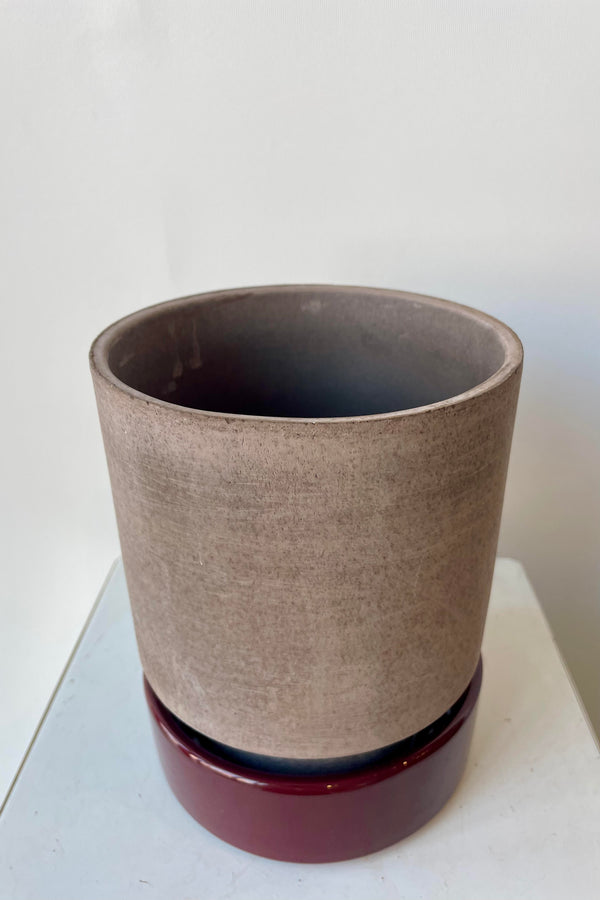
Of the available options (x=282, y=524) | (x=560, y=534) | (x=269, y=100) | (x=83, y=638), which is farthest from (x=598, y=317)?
(x=83, y=638)

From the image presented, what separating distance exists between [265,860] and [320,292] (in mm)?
405

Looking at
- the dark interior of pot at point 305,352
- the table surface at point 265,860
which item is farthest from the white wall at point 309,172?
the table surface at point 265,860

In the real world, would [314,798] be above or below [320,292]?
below

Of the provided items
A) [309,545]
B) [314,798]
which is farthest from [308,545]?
[314,798]

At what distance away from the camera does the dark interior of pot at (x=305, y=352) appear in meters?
0.52

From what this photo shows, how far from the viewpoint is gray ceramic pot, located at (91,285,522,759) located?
0.36 m

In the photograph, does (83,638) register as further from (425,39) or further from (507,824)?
(425,39)

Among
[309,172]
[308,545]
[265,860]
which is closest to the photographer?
[308,545]

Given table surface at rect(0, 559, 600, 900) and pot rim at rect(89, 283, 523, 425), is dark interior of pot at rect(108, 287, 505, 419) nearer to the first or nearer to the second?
pot rim at rect(89, 283, 523, 425)

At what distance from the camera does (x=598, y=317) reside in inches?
27.4

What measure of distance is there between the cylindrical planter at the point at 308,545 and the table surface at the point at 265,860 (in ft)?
0.28

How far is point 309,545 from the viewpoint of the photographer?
0.37m

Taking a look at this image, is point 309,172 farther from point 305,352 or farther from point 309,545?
point 309,545

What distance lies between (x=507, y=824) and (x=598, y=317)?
449mm
